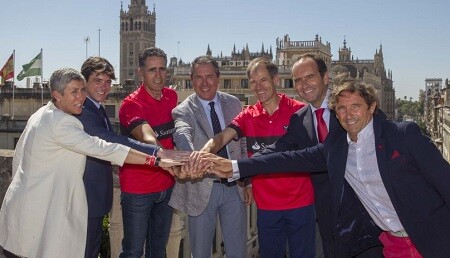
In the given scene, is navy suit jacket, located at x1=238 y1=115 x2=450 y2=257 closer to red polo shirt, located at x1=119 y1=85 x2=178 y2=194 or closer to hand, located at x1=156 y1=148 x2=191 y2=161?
hand, located at x1=156 y1=148 x2=191 y2=161

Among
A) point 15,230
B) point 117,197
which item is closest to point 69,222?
point 15,230

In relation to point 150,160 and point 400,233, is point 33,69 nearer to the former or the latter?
point 150,160

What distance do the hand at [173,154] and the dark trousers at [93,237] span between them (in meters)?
0.65

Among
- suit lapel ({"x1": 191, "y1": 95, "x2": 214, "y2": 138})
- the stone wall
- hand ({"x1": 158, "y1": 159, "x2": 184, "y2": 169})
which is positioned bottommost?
the stone wall

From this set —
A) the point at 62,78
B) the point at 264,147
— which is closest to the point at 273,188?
the point at 264,147

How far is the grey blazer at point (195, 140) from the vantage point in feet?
14.7

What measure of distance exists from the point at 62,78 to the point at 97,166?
2.28ft

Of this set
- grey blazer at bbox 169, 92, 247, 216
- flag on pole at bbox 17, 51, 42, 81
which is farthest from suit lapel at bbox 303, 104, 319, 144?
flag on pole at bbox 17, 51, 42, 81

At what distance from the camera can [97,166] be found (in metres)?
4.05

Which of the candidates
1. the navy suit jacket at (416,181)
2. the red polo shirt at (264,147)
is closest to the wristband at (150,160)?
the red polo shirt at (264,147)

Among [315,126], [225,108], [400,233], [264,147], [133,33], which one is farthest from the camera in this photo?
[133,33]

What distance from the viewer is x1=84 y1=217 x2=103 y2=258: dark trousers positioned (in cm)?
402

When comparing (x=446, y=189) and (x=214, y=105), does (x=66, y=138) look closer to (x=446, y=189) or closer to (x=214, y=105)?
(x=214, y=105)

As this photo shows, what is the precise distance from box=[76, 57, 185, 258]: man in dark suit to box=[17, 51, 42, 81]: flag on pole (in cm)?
3340
